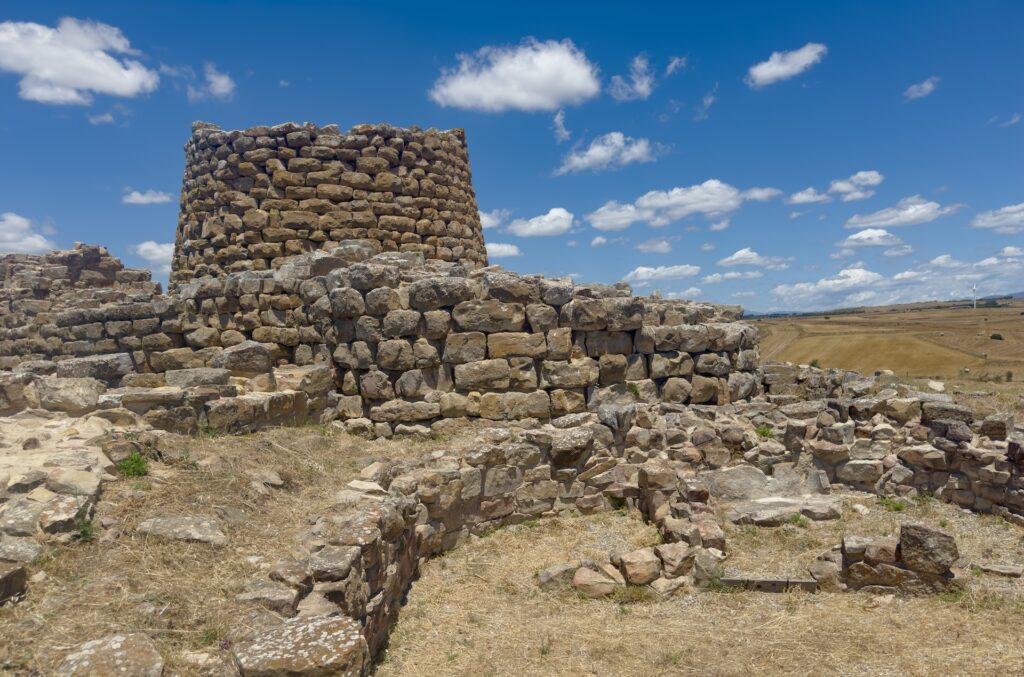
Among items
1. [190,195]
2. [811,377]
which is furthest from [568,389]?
[190,195]

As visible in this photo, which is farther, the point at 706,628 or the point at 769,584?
the point at 769,584

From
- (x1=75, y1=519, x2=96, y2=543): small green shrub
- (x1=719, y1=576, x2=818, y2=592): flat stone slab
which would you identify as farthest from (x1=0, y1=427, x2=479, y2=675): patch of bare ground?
(x1=719, y1=576, x2=818, y2=592): flat stone slab

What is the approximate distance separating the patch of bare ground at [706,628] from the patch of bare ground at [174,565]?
1.33 metres

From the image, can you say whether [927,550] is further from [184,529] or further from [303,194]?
[303,194]

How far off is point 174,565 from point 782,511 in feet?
19.9

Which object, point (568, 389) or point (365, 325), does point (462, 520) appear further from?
point (365, 325)

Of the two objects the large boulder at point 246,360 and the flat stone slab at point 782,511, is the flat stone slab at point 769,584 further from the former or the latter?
the large boulder at point 246,360

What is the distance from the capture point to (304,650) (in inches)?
132

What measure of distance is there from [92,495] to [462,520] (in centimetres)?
366

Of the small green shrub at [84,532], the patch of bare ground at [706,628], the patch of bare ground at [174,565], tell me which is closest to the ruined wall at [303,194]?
the patch of bare ground at [174,565]

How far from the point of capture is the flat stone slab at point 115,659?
3045 millimetres

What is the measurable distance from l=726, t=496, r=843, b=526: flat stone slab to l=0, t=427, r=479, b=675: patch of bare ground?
443 cm

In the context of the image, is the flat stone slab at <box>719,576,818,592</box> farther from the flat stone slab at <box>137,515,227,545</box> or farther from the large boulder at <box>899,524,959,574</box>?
the flat stone slab at <box>137,515,227,545</box>

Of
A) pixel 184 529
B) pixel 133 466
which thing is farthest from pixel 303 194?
pixel 184 529
